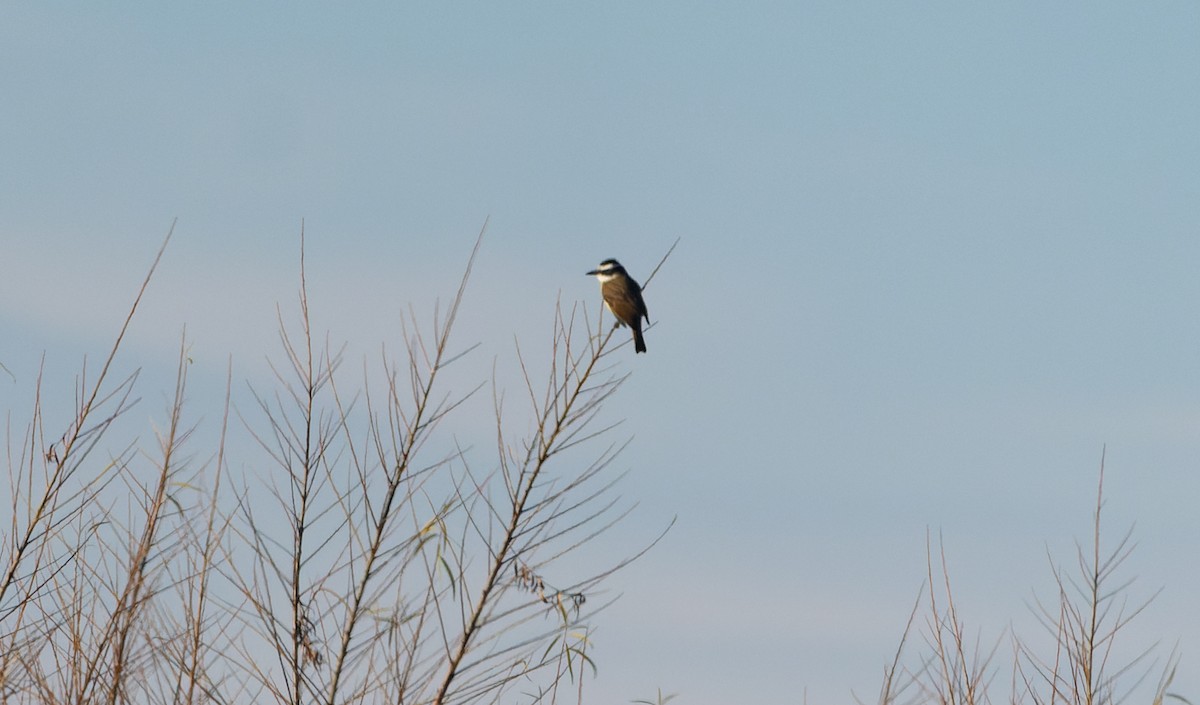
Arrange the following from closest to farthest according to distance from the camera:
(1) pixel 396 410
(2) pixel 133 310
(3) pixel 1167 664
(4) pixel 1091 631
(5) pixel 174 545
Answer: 1. (2) pixel 133 310
2. (1) pixel 396 410
3. (5) pixel 174 545
4. (3) pixel 1167 664
5. (4) pixel 1091 631

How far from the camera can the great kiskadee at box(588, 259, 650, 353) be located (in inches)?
623

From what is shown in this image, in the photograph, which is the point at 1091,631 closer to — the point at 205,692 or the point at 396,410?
the point at 396,410

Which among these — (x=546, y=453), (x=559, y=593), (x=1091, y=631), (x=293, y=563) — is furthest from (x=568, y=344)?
(x=1091, y=631)

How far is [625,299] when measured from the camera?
15.9 metres

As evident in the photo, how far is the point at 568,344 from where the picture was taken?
21.9ft

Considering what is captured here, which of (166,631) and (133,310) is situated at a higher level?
(133,310)

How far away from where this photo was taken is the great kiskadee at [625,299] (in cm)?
1582

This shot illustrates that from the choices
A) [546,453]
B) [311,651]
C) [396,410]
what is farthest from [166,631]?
[546,453]

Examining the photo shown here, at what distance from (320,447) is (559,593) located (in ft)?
4.47

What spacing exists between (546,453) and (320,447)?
113cm

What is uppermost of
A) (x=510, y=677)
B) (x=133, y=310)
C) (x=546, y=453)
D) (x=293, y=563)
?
(x=133, y=310)

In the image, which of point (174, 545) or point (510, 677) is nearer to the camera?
point (510, 677)

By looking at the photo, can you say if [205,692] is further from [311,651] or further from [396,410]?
[396,410]

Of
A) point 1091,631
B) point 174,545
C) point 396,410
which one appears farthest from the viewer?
point 1091,631
